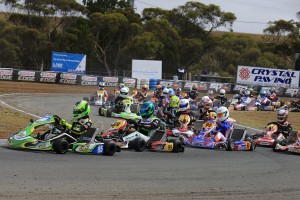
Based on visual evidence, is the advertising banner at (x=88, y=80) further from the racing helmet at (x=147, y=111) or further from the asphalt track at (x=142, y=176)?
the asphalt track at (x=142, y=176)

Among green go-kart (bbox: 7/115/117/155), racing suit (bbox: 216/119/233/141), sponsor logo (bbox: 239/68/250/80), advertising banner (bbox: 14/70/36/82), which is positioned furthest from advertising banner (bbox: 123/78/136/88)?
green go-kart (bbox: 7/115/117/155)

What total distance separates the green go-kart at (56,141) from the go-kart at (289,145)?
18.1 feet

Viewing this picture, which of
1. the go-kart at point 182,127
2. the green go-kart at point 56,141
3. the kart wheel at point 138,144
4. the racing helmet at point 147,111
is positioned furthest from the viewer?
the go-kart at point 182,127

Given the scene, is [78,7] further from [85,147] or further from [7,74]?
[85,147]

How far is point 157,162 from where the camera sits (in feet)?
37.3

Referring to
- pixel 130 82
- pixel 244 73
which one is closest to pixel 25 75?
pixel 130 82

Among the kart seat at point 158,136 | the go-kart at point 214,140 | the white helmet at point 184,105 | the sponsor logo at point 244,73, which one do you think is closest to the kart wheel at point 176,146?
the kart seat at point 158,136

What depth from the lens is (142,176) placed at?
30.6 ft

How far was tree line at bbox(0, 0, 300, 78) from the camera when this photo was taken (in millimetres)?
58188

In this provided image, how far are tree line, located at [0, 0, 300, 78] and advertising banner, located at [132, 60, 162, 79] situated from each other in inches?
254

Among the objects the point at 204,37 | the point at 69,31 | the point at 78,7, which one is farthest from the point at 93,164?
the point at 204,37

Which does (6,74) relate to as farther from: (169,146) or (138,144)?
(138,144)

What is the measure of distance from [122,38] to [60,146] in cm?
5280

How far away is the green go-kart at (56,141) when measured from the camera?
445 inches
